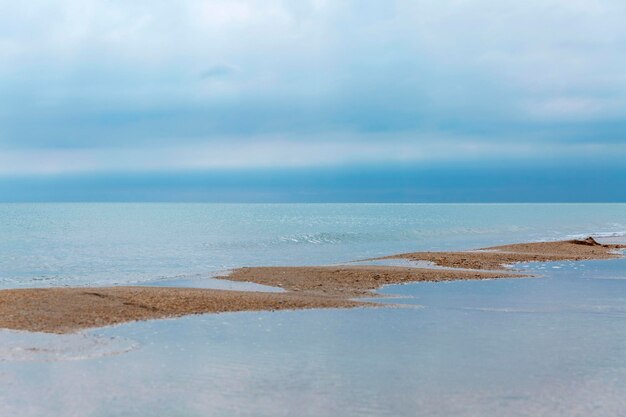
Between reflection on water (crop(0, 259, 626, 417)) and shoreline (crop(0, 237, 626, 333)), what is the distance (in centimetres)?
159

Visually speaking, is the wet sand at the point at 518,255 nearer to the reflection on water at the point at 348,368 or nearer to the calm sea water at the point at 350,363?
the calm sea water at the point at 350,363

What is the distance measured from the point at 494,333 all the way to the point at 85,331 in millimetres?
11977

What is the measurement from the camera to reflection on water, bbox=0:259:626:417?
13.7 metres

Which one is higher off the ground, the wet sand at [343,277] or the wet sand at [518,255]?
the wet sand at [518,255]

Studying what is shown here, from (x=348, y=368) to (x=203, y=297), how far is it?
12.6 m

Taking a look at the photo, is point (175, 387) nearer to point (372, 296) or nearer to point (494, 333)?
point (494, 333)

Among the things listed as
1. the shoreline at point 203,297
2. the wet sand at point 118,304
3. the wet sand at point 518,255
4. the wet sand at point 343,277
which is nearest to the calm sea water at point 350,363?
the wet sand at point 118,304

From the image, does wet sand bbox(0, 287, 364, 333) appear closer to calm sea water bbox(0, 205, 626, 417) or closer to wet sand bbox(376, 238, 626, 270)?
calm sea water bbox(0, 205, 626, 417)

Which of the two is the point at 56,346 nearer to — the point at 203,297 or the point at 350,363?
the point at 350,363

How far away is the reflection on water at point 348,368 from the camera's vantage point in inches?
538

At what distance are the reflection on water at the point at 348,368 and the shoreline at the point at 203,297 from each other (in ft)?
5.22

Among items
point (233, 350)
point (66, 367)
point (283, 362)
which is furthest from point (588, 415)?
point (66, 367)

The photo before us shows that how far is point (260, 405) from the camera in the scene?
1371 cm

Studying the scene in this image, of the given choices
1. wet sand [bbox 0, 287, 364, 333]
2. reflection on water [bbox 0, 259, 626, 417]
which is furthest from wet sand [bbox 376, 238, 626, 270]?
reflection on water [bbox 0, 259, 626, 417]
